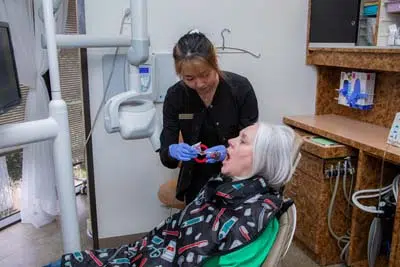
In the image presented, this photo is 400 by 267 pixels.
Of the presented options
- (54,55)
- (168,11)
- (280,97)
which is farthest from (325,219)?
(54,55)

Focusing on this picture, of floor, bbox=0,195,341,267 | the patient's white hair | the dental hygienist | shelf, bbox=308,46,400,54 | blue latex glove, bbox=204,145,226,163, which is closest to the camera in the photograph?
the patient's white hair

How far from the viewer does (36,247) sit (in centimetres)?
267

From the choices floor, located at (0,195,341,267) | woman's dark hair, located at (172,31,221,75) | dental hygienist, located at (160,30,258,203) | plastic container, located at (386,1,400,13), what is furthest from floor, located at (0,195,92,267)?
plastic container, located at (386,1,400,13)

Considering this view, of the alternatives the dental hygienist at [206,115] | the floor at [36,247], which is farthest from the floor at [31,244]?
the dental hygienist at [206,115]

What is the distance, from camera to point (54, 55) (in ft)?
4.26

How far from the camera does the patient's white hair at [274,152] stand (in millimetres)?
1369

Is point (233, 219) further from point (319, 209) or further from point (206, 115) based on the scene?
point (319, 209)

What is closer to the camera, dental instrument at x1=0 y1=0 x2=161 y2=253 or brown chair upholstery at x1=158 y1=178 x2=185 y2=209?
dental instrument at x1=0 y1=0 x2=161 y2=253

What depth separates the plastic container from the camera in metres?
2.15

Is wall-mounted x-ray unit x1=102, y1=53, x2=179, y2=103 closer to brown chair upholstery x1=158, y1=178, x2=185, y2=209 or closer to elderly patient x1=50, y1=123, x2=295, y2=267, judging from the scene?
brown chair upholstery x1=158, y1=178, x2=185, y2=209

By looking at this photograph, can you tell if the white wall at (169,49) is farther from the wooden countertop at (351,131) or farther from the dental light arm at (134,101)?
the dental light arm at (134,101)

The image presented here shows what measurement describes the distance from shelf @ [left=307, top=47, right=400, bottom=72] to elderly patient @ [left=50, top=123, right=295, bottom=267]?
1098 mm

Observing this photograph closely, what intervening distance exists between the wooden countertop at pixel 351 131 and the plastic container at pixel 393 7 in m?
0.70

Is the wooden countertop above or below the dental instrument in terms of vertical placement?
below
